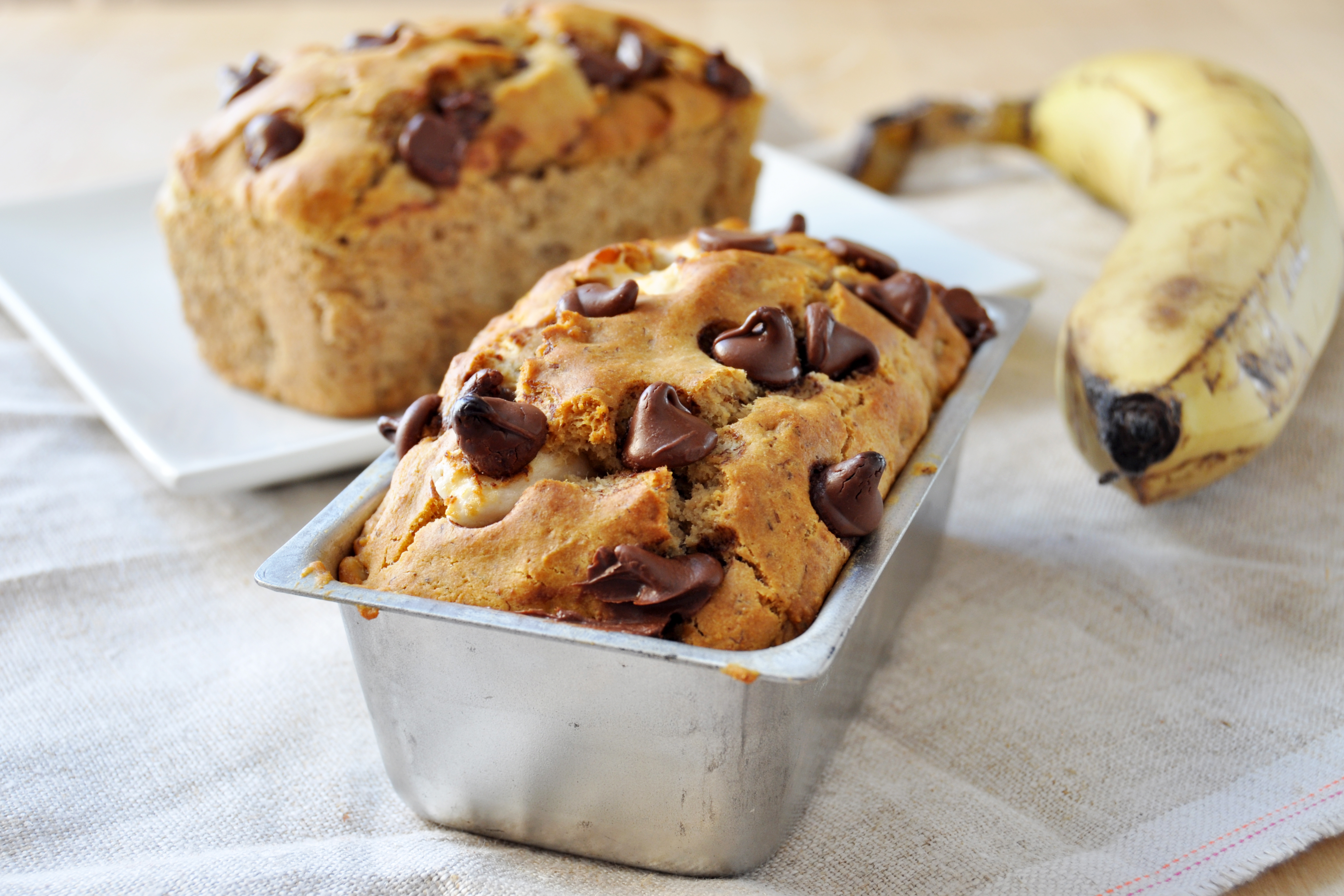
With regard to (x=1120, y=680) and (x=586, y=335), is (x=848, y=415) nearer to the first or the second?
(x=586, y=335)

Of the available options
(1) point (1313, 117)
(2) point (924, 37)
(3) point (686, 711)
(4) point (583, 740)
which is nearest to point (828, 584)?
(3) point (686, 711)

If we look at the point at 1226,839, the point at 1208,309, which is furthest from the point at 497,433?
the point at 1208,309

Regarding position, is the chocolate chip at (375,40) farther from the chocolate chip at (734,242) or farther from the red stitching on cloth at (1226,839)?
the red stitching on cloth at (1226,839)

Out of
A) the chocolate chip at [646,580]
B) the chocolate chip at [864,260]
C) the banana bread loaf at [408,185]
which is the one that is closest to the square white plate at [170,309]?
the banana bread loaf at [408,185]

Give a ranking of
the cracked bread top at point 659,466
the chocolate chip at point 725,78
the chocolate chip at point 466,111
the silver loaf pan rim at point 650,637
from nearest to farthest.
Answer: the silver loaf pan rim at point 650,637 → the cracked bread top at point 659,466 → the chocolate chip at point 466,111 → the chocolate chip at point 725,78

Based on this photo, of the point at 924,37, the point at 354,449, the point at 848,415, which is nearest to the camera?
the point at 848,415

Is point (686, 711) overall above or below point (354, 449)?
above
